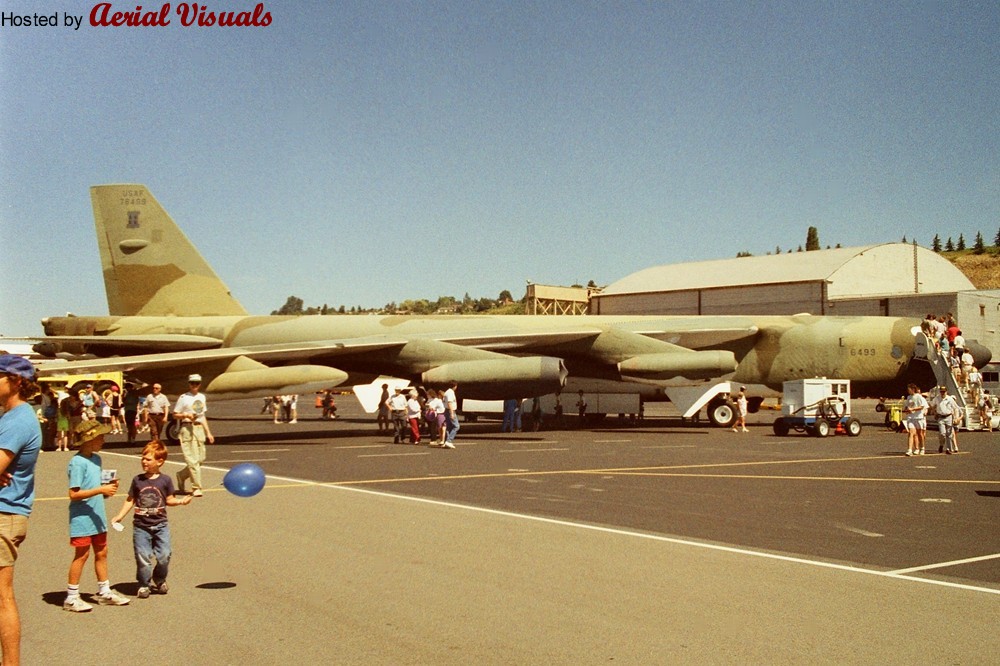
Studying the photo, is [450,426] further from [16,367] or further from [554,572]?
[16,367]

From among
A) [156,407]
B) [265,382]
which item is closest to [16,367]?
[156,407]

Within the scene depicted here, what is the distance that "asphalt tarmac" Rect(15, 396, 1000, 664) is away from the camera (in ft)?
18.1

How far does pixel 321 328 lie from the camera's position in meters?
28.2

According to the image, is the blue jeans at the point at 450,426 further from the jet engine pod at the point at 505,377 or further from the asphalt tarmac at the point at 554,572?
the asphalt tarmac at the point at 554,572

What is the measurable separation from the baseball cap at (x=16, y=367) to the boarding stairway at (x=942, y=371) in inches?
1026

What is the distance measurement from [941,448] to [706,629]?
16.7 meters

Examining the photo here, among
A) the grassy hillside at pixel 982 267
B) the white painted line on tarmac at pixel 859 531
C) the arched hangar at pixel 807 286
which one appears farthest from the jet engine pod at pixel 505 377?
the grassy hillside at pixel 982 267

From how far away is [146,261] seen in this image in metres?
28.4

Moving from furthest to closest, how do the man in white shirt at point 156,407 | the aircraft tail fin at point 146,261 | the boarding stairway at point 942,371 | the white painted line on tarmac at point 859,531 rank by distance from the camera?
the aircraft tail fin at point 146,261, the boarding stairway at point 942,371, the man in white shirt at point 156,407, the white painted line on tarmac at point 859,531

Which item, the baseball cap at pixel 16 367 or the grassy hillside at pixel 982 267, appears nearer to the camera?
the baseball cap at pixel 16 367

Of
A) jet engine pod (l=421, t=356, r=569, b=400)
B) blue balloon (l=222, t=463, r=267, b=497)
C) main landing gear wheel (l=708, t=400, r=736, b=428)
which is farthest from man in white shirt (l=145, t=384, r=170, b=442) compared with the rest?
main landing gear wheel (l=708, t=400, r=736, b=428)

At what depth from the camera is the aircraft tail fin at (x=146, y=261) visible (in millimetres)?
27969

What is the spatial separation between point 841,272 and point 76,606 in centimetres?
5658

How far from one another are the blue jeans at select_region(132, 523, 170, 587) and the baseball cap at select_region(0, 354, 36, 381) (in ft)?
6.65
